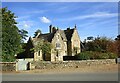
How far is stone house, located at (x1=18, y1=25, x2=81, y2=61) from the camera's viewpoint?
6862 cm

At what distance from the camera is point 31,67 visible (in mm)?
36906

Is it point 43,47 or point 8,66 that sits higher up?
point 43,47

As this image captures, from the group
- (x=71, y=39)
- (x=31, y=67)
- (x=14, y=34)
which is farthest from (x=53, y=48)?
(x=31, y=67)

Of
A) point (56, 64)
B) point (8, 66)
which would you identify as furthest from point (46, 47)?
point (8, 66)

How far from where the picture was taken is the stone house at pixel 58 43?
68625mm

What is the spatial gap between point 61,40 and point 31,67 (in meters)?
39.2

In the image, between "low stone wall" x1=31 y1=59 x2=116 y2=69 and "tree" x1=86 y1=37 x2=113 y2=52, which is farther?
"tree" x1=86 y1=37 x2=113 y2=52

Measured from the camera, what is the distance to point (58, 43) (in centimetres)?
7425

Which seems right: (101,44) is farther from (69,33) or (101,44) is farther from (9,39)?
(9,39)

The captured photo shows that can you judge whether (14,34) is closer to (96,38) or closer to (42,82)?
(42,82)

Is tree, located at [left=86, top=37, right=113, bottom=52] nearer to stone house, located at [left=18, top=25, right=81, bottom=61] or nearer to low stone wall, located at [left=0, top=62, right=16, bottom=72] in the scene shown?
stone house, located at [left=18, top=25, right=81, bottom=61]

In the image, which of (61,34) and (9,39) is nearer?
(9,39)

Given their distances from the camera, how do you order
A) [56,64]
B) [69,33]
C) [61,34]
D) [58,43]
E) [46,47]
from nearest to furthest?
1. [56,64]
2. [46,47]
3. [58,43]
4. [61,34]
5. [69,33]

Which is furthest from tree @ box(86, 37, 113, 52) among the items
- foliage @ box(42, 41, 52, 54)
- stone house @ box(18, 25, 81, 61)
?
foliage @ box(42, 41, 52, 54)
